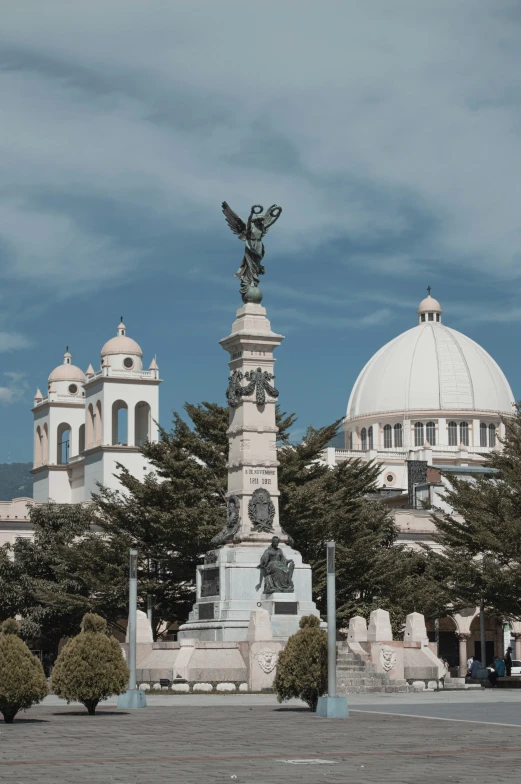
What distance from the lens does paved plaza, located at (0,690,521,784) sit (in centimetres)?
1584

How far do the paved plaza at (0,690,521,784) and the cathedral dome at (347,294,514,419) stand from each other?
340 ft

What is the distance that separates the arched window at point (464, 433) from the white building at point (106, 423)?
2993cm

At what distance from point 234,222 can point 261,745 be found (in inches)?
1024

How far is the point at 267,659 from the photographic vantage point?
118 ft

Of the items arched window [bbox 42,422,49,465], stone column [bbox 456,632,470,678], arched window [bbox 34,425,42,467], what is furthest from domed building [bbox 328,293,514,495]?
stone column [bbox 456,632,470,678]

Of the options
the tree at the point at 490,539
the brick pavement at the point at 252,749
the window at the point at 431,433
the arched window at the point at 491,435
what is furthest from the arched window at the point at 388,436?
the brick pavement at the point at 252,749

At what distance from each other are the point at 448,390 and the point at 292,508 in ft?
257

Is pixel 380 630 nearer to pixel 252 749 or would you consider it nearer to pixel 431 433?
pixel 252 749

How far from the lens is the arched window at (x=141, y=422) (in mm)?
119562

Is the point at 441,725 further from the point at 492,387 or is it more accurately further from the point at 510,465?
the point at 492,387

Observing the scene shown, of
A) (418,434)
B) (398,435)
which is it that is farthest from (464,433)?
(398,435)

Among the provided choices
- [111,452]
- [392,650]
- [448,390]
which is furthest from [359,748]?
[448,390]

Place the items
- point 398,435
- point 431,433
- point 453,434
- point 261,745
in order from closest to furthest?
point 261,745 < point 453,434 < point 431,433 < point 398,435

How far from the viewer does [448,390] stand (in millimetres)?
131625
